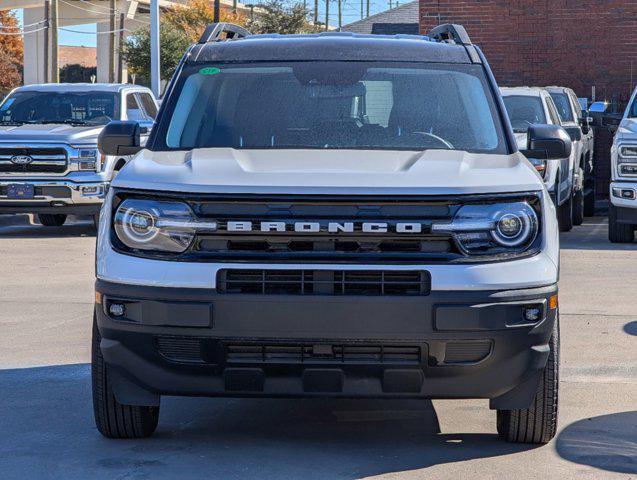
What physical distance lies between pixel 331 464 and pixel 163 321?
0.99 m

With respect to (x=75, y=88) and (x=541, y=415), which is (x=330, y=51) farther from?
(x=75, y=88)

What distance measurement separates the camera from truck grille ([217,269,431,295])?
5.46 m

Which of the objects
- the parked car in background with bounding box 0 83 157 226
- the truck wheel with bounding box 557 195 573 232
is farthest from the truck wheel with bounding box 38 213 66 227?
the truck wheel with bounding box 557 195 573 232

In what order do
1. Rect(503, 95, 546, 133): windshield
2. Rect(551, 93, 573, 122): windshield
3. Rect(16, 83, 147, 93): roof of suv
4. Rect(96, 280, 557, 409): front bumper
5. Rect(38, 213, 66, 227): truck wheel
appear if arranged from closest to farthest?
1. Rect(96, 280, 557, 409): front bumper
2. Rect(503, 95, 546, 133): windshield
3. Rect(16, 83, 147, 93): roof of suv
4. Rect(38, 213, 66, 227): truck wheel
5. Rect(551, 93, 573, 122): windshield

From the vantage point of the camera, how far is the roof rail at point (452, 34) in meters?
7.31

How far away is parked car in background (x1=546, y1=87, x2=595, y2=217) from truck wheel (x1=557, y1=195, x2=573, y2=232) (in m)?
0.52

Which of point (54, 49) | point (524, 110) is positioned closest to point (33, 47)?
point (54, 49)

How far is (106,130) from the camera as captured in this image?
23.3 ft

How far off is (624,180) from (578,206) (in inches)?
129

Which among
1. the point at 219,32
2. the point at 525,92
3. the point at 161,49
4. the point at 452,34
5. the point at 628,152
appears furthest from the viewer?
the point at 161,49

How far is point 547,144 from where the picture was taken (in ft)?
22.6

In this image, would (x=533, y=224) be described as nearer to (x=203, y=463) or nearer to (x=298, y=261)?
(x=298, y=261)

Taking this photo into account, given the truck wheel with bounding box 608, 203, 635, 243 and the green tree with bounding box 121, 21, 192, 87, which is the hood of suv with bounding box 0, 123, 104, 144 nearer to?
the truck wheel with bounding box 608, 203, 635, 243

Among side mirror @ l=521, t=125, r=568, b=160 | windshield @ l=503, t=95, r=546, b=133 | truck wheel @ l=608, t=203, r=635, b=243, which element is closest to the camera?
side mirror @ l=521, t=125, r=568, b=160
